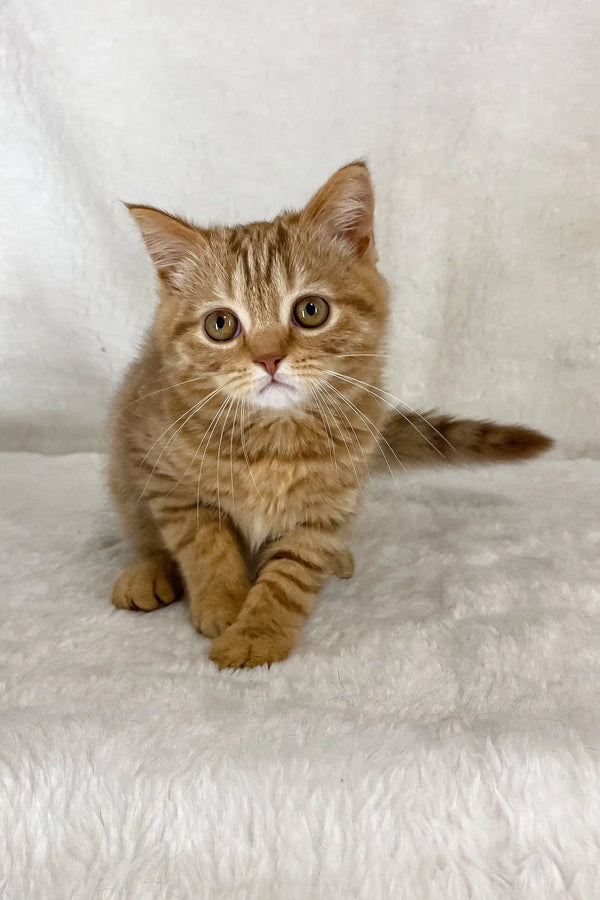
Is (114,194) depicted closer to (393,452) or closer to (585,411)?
(393,452)

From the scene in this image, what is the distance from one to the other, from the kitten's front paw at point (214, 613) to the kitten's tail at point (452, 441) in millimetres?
464

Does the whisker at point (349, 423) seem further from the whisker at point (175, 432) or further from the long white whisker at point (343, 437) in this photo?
the whisker at point (175, 432)

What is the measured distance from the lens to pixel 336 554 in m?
1.14

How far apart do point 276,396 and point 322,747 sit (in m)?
0.44

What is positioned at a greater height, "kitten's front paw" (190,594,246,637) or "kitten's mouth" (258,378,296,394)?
"kitten's mouth" (258,378,296,394)

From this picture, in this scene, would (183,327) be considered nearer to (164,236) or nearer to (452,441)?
(164,236)

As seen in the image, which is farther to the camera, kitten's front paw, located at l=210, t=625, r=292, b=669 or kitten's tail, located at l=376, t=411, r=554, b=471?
kitten's tail, located at l=376, t=411, r=554, b=471

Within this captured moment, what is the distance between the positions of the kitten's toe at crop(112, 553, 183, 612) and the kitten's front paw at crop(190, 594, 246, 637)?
0.30 feet

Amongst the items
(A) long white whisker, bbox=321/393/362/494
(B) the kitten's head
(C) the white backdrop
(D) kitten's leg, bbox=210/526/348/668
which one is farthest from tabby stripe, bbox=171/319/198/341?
(C) the white backdrop

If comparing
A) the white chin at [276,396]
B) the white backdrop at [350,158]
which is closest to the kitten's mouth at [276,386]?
the white chin at [276,396]

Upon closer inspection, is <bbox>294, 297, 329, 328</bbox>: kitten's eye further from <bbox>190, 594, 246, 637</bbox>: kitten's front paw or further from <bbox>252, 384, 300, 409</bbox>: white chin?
<bbox>190, 594, 246, 637</bbox>: kitten's front paw

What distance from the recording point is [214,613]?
999 mm

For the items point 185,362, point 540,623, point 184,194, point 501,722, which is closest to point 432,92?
point 184,194

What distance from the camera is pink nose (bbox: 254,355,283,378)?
0.97 meters
